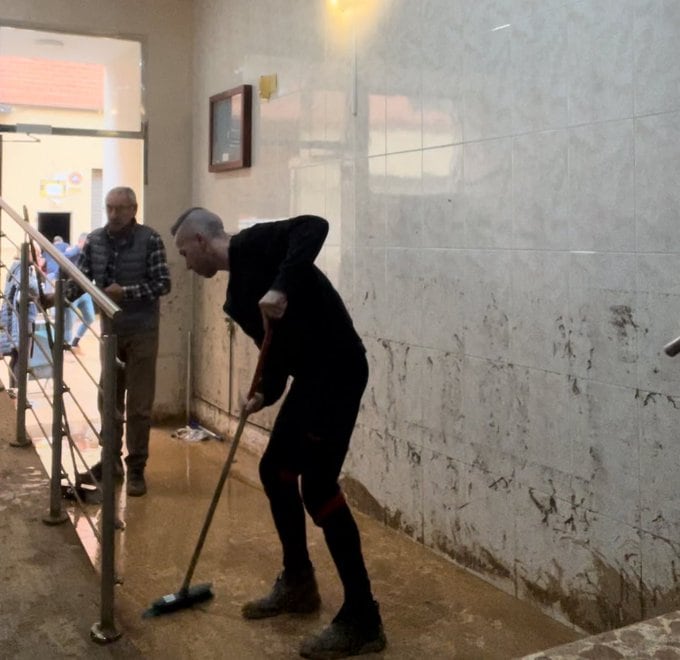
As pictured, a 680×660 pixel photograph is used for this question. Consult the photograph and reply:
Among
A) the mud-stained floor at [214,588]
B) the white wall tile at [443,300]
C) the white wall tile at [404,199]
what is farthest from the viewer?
the white wall tile at [404,199]

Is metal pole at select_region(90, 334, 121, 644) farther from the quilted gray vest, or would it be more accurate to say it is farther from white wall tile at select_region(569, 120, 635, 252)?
the quilted gray vest

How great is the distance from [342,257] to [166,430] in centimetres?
235

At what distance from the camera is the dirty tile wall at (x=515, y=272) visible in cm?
265

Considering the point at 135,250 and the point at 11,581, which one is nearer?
the point at 11,581

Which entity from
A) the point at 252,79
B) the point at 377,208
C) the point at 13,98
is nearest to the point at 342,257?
the point at 377,208

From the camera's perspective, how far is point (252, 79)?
17.2 ft

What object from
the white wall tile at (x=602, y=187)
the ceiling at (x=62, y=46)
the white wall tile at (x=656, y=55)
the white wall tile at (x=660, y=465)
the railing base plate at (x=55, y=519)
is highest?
the ceiling at (x=62, y=46)

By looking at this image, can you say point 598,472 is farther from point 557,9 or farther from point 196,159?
point 196,159

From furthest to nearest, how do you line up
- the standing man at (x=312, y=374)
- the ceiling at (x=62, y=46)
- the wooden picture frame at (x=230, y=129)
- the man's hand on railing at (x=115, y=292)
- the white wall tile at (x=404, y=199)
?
the ceiling at (x=62, y=46) < the wooden picture frame at (x=230, y=129) < the man's hand on railing at (x=115, y=292) < the white wall tile at (x=404, y=199) < the standing man at (x=312, y=374)

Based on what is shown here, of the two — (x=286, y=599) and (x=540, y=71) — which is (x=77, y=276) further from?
(x=540, y=71)

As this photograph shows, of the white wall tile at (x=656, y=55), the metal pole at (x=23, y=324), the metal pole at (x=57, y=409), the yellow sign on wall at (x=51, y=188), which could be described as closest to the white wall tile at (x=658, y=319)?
the white wall tile at (x=656, y=55)

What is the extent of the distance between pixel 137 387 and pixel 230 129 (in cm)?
195

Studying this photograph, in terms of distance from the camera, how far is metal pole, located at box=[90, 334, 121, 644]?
243 cm

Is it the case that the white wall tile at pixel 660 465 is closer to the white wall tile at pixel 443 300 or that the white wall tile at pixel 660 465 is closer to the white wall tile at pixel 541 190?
the white wall tile at pixel 541 190
